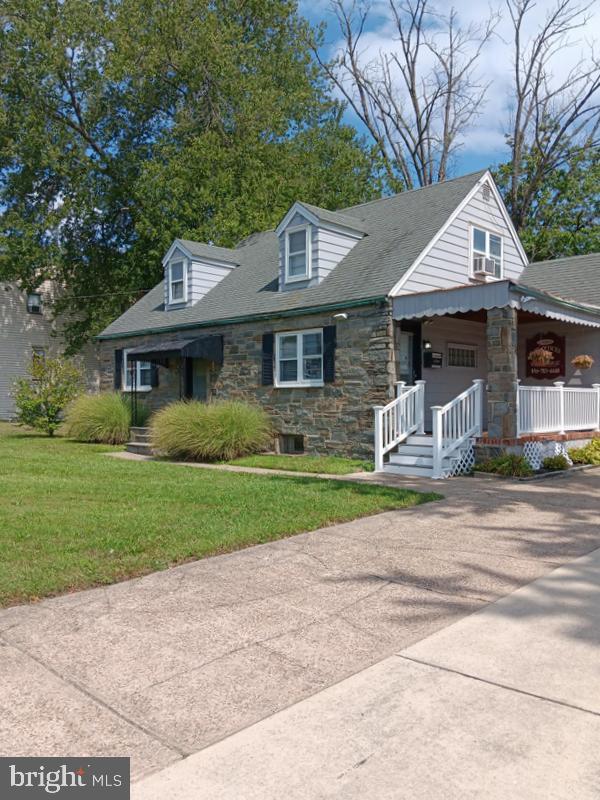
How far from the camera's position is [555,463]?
11.7 meters

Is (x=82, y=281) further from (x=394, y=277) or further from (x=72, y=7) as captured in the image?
(x=394, y=277)

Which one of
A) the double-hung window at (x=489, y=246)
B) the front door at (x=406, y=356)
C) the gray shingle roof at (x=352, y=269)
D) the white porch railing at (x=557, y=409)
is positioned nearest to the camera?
the white porch railing at (x=557, y=409)

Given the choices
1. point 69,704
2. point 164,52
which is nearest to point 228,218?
point 164,52

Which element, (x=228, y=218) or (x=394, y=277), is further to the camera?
(x=228, y=218)

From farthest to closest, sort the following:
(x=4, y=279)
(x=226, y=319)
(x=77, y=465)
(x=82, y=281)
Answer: (x=82, y=281)
(x=4, y=279)
(x=226, y=319)
(x=77, y=465)

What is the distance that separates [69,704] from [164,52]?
93.5ft

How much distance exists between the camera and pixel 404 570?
5.46 meters

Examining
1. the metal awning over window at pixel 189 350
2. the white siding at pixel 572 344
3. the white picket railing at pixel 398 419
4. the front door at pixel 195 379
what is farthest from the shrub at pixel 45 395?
the white siding at pixel 572 344

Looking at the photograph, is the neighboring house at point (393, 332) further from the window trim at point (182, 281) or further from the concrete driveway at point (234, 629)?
the concrete driveway at point (234, 629)

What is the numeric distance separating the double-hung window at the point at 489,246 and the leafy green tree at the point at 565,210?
482 inches

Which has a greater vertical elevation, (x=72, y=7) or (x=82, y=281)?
(x=72, y=7)

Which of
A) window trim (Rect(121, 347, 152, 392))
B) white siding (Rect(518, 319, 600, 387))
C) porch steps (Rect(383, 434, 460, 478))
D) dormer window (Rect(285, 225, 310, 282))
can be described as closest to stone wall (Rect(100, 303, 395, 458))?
porch steps (Rect(383, 434, 460, 478))

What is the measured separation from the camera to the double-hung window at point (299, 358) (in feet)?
46.9

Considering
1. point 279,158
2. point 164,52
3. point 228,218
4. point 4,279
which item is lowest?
point 4,279
